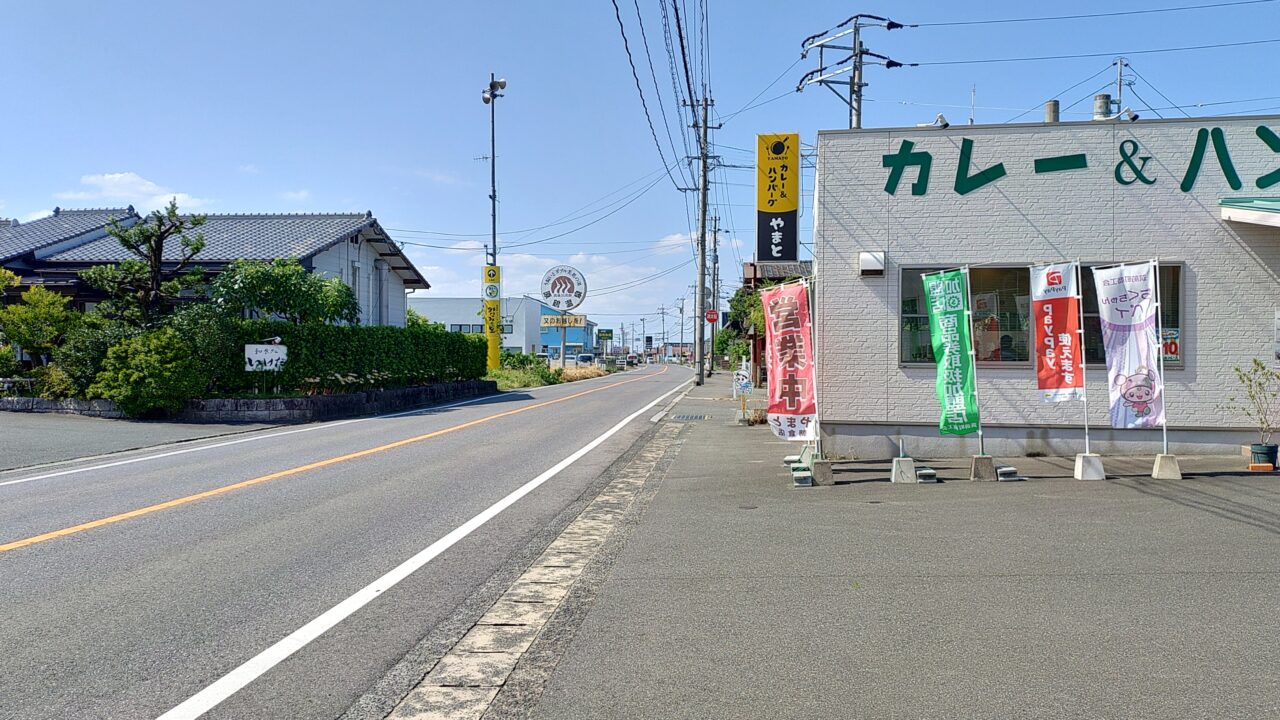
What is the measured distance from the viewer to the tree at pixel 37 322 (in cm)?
2036

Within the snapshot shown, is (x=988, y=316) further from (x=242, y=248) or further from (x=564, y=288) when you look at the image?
(x=564, y=288)

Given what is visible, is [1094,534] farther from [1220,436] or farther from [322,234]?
[322,234]

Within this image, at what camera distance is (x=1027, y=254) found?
1148cm

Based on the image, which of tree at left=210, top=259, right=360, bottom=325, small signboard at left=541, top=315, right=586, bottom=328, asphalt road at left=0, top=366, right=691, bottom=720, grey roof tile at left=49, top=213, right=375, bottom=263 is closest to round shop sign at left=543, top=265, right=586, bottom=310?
small signboard at left=541, top=315, right=586, bottom=328

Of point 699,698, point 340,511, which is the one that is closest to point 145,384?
point 340,511

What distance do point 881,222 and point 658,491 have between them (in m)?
5.04

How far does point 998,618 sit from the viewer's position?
4.86m

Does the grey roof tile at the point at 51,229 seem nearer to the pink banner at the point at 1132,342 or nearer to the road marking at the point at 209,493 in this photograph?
the road marking at the point at 209,493

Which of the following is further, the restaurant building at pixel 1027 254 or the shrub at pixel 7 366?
the shrub at pixel 7 366

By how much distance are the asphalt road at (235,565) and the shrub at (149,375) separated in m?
6.02

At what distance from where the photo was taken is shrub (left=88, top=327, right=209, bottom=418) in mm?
18281

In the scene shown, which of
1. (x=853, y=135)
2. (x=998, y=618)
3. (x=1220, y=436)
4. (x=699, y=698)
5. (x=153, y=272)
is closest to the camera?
(x=699, y=698)

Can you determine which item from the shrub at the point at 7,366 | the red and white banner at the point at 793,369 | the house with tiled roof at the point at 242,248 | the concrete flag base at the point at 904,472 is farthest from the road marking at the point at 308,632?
the house with tiled roof at the point at 242,248

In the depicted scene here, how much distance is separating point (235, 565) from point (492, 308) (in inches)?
1372
